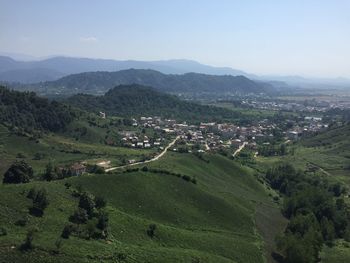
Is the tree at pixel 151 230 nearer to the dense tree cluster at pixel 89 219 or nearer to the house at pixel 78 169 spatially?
the dense tree cluster at pixel 89 219

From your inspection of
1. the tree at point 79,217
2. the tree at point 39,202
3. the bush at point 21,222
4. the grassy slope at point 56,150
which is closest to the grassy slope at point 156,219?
the bush at point 21,222

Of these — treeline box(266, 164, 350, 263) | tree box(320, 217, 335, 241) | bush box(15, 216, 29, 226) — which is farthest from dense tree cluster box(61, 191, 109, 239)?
tree box(320, 217, 335, 241)

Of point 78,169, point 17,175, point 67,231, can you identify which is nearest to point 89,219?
point 67,231

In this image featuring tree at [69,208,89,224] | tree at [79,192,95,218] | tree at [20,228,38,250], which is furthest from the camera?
tree at [79,192,95,218]

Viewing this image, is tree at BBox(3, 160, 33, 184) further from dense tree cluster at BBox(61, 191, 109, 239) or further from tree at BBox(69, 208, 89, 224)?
tree at BBox(69, 208, 89, 224)

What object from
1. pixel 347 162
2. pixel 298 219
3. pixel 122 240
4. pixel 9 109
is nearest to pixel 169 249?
pixel 122 240

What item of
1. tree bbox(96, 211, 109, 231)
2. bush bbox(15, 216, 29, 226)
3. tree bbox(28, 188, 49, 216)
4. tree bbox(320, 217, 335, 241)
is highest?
tree bbox(28, 188, 49, 216)

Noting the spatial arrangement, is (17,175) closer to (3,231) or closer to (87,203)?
(87,203)

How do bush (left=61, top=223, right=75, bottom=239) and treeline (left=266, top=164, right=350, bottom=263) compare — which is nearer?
bush (left=61, top=223, right=75, bottom=239)

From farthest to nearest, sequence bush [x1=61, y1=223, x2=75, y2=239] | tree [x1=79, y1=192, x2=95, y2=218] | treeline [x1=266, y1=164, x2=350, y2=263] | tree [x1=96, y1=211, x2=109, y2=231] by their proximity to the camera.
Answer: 1. treeline [x1=266, y1=164, x2=350, y2=263]
2. tree [x1=79, y1=192, x2=95, y2=218]
3. tree [x1=96, y1=211, x2=109, y2=231]
4. bush [x1=61, y1=223, x2=75, y2=239]
